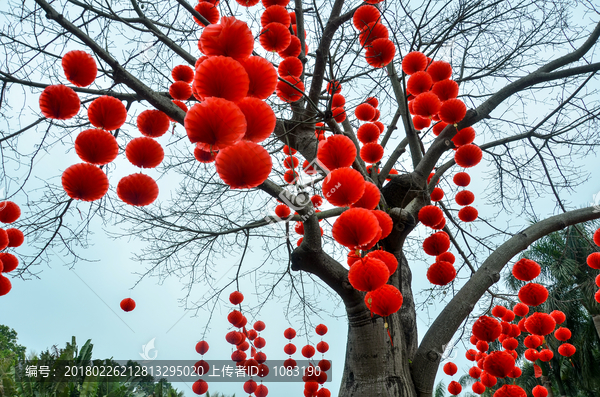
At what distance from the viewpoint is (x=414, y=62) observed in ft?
11.0

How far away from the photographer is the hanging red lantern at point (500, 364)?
3.41 m

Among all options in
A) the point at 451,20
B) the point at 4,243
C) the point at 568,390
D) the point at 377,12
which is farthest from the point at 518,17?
the point at 568,390

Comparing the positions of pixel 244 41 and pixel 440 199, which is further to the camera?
pixel 440 199

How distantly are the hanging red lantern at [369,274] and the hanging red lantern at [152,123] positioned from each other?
1.70m

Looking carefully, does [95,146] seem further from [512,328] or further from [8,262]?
[512,328]

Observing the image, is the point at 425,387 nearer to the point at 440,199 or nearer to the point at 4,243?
the point at 440,199

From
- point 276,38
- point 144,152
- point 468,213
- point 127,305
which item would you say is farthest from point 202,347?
point 276,38

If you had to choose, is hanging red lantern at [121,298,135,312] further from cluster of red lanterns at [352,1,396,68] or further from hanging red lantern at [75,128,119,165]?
cluster of red lanterns at [352,1,396,68]

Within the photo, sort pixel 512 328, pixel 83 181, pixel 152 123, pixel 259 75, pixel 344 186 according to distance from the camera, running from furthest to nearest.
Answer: pixel 512 328 < pixel 152 123 < pixel 83 181 < pixel 344 186 < pixel 259 75

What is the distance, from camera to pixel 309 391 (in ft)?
14.6

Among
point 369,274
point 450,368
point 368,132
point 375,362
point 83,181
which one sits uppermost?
point 368,132

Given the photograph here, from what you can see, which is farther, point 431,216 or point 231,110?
point 431,216

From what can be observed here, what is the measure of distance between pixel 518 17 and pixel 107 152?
4892 millimetres

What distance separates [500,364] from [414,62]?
327cm
